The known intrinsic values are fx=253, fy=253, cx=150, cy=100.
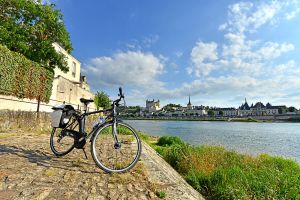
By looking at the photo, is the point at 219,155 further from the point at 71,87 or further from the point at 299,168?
the point at 71,87

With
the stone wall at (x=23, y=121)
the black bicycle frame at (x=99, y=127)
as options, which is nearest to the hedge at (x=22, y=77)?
the stone wall at (x=23, y=121)

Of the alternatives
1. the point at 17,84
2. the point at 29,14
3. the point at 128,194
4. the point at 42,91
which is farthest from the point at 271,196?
the point at 29,14

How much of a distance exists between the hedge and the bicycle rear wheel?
929 cm

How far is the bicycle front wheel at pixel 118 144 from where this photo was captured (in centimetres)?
443

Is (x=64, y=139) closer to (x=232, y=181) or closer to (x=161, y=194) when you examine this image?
(x=161, y=194)

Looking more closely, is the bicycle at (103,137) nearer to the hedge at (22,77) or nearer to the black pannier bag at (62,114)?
the black pannier bag at (62,114)

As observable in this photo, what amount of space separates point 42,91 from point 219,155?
13.7 meters

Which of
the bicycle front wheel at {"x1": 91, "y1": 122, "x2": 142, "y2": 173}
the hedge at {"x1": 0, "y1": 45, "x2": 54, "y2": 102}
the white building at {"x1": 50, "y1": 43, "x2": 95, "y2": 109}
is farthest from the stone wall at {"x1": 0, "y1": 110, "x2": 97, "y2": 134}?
the white building at {"x1": 50, "y1": 43, "x2": 95, "y2": 109}

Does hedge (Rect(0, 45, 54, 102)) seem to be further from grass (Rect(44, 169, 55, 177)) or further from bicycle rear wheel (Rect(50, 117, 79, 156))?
grass (Rect(44, 169, 55, 177))

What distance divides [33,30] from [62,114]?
14663 millimetres

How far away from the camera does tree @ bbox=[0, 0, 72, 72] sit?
53.1 feet

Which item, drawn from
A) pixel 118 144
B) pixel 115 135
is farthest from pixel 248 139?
pixel 115 135

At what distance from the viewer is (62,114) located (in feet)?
16.8

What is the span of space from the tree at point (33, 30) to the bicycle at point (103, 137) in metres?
12.6
